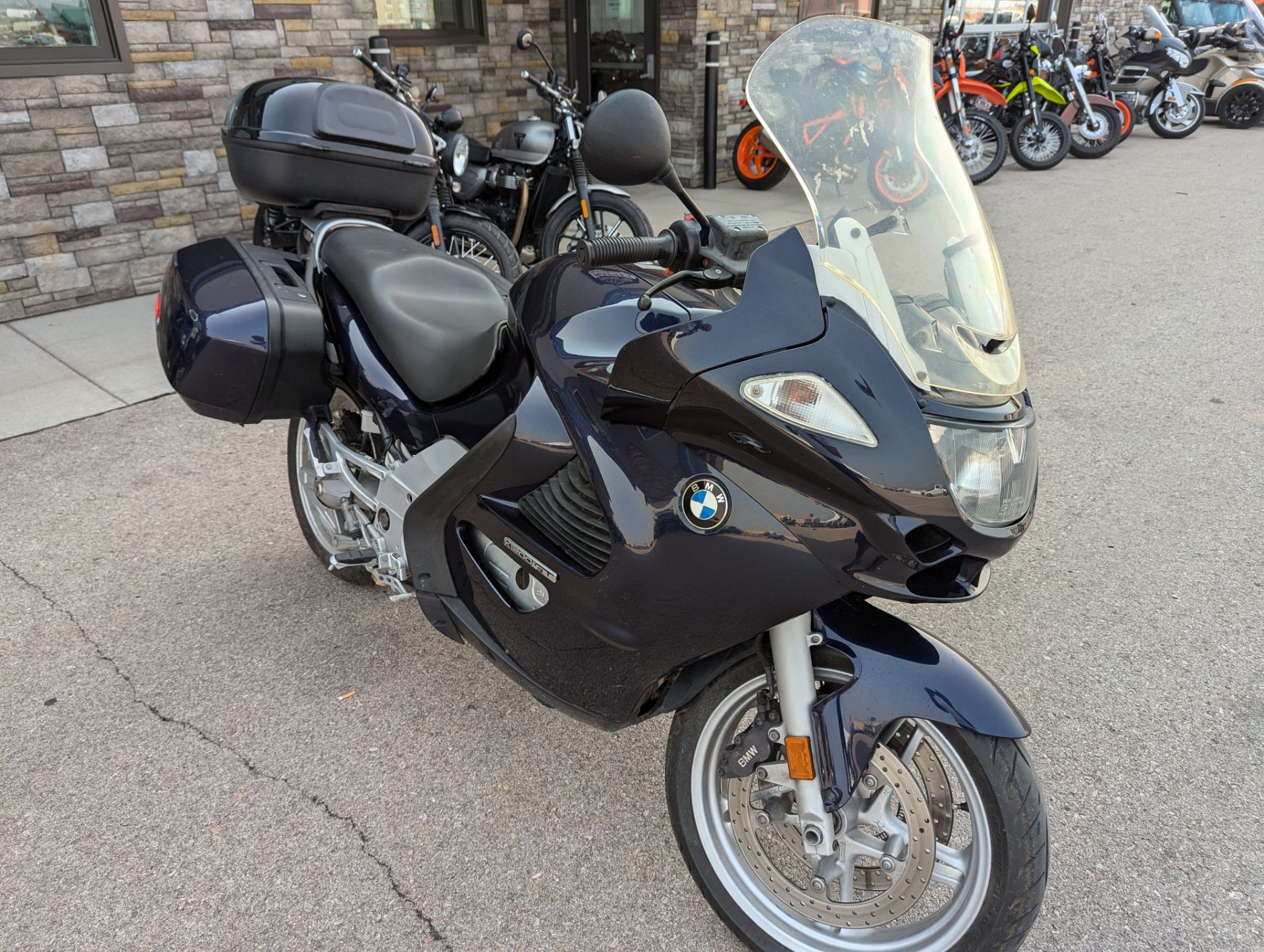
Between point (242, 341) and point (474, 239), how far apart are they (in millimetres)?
3203

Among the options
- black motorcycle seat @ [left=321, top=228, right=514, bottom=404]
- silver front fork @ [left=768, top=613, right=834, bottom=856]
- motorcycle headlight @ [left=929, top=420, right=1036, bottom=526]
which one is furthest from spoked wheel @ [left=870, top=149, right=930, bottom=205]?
black motorcycle seat @ [left=321, top=228, right=514, bottom=404]

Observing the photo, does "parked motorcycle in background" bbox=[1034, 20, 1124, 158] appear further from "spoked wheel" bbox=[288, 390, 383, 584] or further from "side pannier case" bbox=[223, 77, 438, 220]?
"spoked wheel" bbox=[288, 390, 383, 584]

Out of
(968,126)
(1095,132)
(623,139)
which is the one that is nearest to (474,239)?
(623,139)

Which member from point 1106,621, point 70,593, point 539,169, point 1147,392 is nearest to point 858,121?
point 1106,621

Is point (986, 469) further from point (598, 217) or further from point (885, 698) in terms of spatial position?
point (598, 217)

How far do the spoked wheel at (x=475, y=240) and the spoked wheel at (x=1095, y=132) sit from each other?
27.6ft

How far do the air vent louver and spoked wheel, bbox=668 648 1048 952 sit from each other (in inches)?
13.7

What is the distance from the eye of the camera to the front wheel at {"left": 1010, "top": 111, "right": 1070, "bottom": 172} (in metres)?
10.3

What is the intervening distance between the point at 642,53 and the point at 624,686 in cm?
860

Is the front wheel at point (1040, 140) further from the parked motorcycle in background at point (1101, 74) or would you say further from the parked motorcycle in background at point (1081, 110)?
the parked motorcycle in background at point (1101, 74)

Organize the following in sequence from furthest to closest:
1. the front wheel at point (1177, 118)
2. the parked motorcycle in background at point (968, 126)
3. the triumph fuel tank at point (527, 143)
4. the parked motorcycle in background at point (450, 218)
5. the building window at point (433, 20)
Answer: the front wheel at point (1177, 118) → the parked motorcycle in background at point (968, 126) → the building window at point (433, 20) → the triumph fuel tank at point (527, 143) → the parked motorcycle in background at point (450, 218)

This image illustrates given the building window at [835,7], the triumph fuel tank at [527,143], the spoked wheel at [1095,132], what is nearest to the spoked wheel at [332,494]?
the triumph fuel tank at [527,143]

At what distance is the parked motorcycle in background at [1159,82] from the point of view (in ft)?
40.0

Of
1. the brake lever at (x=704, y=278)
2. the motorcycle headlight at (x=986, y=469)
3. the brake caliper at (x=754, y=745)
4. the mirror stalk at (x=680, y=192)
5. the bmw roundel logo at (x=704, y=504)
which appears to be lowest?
the brake caliper at (x=754, y=745)
